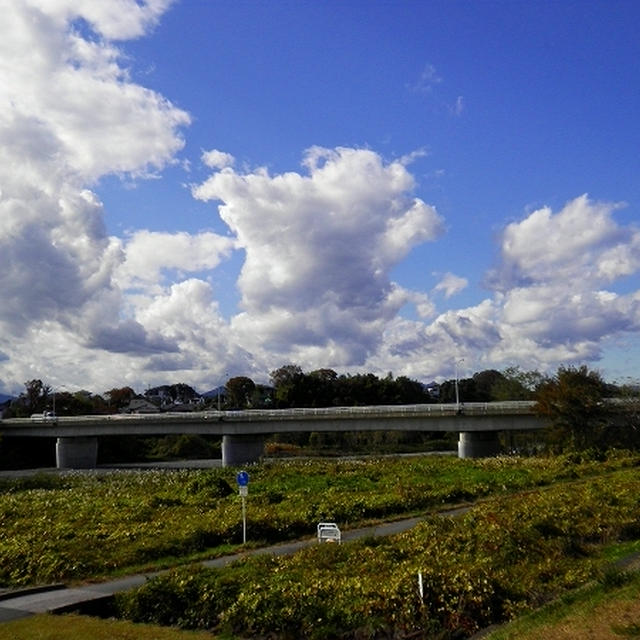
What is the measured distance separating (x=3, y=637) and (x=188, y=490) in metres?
23.7

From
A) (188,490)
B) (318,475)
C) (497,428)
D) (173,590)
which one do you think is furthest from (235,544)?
(497,428)

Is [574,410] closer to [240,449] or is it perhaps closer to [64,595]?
[240,449]

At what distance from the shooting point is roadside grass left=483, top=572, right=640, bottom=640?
34.7ft

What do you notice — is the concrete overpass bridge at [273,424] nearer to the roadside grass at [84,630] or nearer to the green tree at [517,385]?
the green tree at [517,385]

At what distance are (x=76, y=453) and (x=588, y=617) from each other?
75.4 metres

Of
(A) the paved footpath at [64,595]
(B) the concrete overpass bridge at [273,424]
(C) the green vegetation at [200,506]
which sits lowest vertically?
(A) the paved footpath at [64,595]

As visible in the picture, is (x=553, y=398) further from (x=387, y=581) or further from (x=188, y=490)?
(x=387, y=581)

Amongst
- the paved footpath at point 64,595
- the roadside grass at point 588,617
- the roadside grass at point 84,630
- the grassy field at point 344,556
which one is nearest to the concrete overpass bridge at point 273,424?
the grassy field at point 344,556

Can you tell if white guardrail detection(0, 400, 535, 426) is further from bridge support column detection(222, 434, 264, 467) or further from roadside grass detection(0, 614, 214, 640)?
roadside grass detection(0, 614, 214, 640)

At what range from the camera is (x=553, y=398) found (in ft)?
178

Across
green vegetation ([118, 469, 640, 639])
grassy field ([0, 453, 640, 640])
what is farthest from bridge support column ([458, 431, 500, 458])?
green vegetation ([118, 469, 640, 639])

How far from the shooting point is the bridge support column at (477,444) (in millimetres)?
62875

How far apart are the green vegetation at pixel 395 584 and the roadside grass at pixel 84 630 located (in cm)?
61

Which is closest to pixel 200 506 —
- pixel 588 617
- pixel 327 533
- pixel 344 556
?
pixel 327 533
